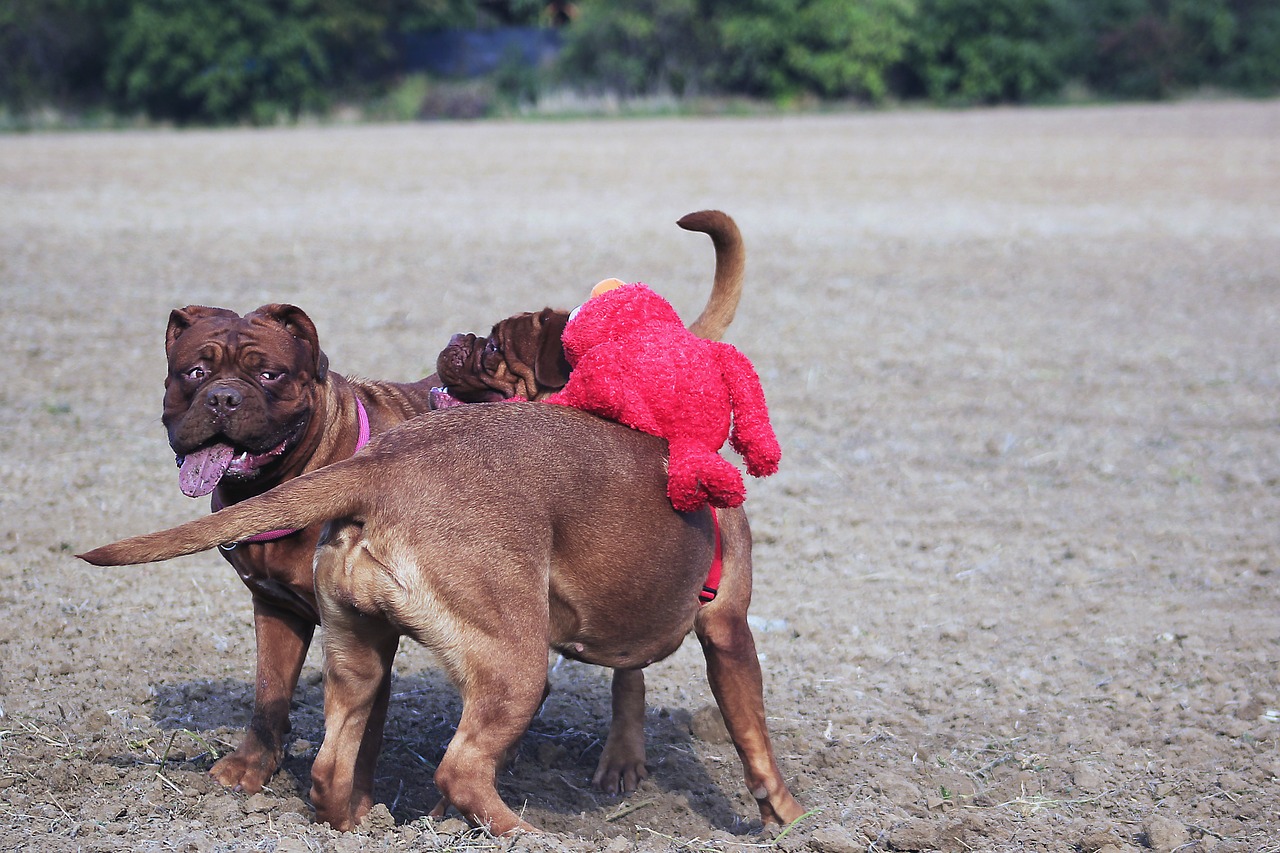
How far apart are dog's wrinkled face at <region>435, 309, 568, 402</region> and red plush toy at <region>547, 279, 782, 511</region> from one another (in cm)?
14

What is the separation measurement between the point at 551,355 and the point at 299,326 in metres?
0.81

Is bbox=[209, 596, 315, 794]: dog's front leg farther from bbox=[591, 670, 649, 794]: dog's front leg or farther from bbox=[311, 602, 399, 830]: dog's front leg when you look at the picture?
bbox=[591, 670, 649, 794]: dog's front leg

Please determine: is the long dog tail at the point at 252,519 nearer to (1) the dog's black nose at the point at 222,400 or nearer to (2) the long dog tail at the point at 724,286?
(1) the dog's black nose at the point at 222,400

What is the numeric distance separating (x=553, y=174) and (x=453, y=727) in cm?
1885

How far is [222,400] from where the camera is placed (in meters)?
3.71

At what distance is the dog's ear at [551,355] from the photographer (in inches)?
169

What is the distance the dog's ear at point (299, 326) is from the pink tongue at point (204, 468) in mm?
418

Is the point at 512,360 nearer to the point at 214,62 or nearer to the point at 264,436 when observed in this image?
the point at 264,436

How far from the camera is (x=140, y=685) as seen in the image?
4852 millimetres

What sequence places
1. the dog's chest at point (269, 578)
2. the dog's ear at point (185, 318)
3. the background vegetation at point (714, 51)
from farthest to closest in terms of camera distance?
the background vegetation at point (714, 51) → the dog's ear at point (185, 318) → the dog's chest at point (269, 578)

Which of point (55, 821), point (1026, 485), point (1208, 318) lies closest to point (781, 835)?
point (55, 821)

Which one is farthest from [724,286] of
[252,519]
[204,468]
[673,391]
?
[252,519]

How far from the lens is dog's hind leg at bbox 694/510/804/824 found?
4031 mm

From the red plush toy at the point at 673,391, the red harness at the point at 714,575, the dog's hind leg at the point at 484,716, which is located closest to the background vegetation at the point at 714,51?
the red plush toy at the point at 673,391
